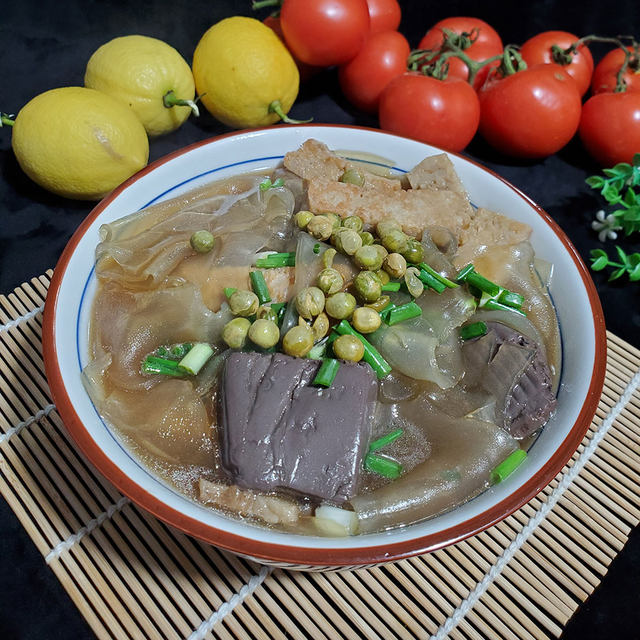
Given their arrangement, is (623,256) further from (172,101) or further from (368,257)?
(172,101)

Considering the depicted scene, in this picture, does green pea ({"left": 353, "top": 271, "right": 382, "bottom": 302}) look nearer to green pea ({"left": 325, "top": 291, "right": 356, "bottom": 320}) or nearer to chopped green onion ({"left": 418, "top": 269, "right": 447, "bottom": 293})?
green pea ({"left": 325, "top": 291, "right": 356, "bottom": 320})

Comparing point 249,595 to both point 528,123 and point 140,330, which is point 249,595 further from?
point 528,123

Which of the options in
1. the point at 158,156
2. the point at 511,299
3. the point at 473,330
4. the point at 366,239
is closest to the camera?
the point at 473,330

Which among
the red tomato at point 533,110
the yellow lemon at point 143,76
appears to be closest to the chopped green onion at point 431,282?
the yellow lemon at point 143,76

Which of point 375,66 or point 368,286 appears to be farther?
point 375,66

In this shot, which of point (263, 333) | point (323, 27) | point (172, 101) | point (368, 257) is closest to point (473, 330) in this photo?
point (368, 257)

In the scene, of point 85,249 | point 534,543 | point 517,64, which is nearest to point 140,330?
point 85,249
